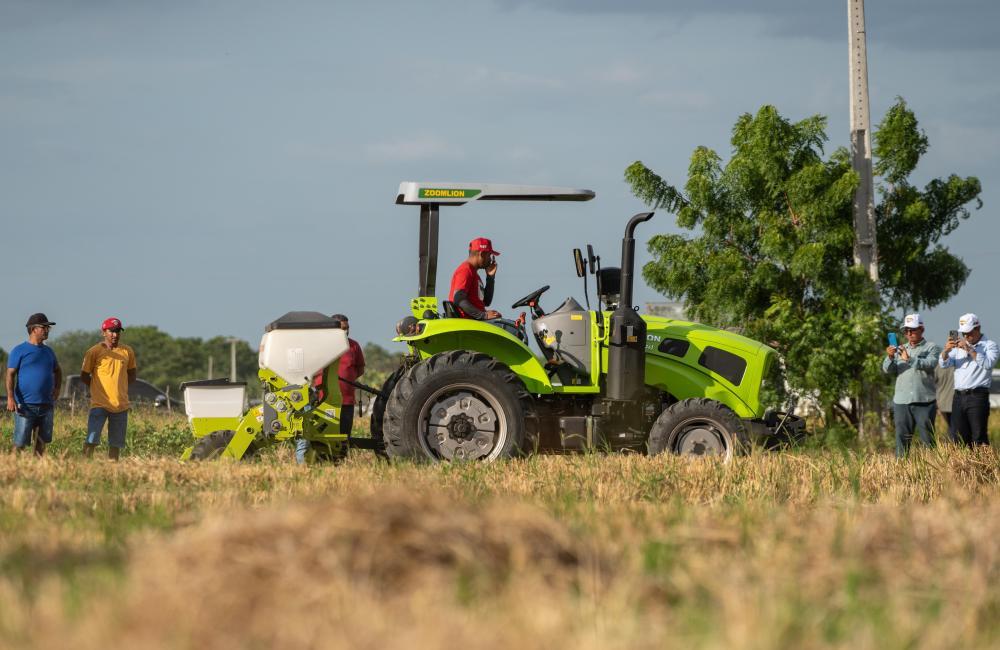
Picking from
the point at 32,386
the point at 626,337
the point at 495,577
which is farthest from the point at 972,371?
the point at 495,577

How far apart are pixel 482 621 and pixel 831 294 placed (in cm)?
1553

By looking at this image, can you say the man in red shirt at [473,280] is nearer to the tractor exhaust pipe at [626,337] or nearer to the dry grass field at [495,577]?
the tractor exhaust pipe at [626,337]

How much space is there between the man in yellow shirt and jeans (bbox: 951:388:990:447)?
8044mm

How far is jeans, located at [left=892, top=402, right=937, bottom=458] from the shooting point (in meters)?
13.1

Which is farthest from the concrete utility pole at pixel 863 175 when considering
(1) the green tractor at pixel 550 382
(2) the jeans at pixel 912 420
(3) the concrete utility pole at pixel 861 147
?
(1) the green tractor at pixel 550 382

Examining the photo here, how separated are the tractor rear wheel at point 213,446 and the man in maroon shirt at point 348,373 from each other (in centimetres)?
100

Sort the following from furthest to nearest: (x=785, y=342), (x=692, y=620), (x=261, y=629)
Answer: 1. (x=785, y=342)
2. (x=692, y=620)
3. (x=261, y=629)

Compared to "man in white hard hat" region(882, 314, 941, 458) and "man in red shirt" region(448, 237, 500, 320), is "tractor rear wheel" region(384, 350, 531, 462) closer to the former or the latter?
"man in red shirt" region(448, 237, 500, 320)

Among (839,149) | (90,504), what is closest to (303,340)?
(90,504)

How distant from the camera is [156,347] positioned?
81875 mm

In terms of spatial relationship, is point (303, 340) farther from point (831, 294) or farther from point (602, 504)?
point (831, 294)

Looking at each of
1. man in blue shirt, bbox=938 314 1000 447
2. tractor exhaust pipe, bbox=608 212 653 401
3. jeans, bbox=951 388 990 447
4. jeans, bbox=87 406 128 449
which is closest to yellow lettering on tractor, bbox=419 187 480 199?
tractor exhaust pipe, bbox=608 212 653 401

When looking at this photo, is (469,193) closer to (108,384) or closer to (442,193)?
(442,193)

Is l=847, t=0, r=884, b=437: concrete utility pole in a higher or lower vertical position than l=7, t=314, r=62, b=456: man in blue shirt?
higher
